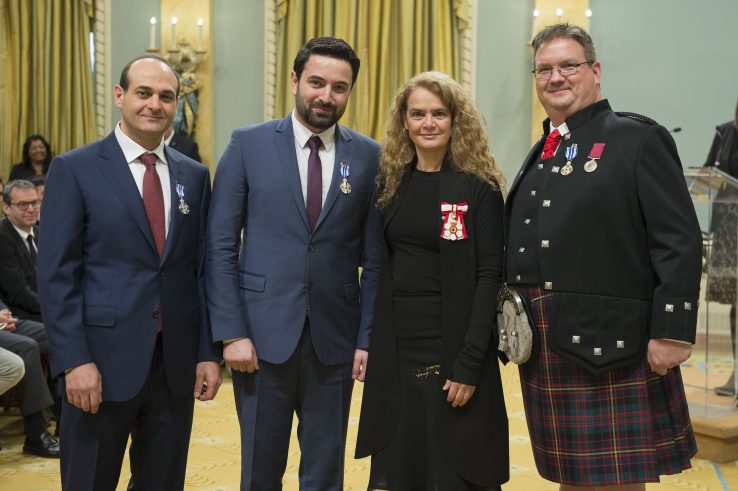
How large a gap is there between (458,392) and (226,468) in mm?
1782

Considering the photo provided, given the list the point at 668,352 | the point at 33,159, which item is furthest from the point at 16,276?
the point at 668,352

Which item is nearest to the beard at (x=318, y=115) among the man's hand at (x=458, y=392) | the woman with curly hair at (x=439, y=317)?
the woman with curly hair at (x=439, y=317)

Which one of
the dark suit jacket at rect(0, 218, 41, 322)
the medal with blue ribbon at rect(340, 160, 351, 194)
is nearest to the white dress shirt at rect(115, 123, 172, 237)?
the medal with blue ribbon at rect(340, 160, 351, 194)

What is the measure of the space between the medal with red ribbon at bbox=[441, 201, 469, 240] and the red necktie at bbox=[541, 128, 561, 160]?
277 millimetres

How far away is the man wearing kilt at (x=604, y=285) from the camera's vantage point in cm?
216

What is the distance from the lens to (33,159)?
630cm

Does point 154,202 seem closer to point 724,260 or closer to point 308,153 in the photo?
point 308,153

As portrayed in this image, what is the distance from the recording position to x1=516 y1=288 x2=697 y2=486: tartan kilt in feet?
7.29

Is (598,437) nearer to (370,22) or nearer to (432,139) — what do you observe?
(432,139)

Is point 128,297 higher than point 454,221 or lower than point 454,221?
lower

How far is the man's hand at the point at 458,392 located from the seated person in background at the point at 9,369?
2.35 m

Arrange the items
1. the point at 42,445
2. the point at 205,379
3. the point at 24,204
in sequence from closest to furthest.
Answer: the point at 205,379 < the point at 42,445 < the point at 24,204

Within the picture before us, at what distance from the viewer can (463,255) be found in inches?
92.9

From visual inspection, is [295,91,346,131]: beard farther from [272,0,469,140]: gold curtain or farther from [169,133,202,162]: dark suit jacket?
[272,0,469,140]: gold curtain
